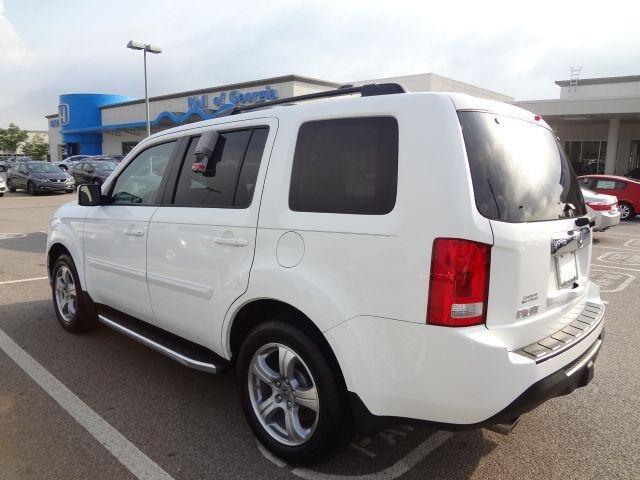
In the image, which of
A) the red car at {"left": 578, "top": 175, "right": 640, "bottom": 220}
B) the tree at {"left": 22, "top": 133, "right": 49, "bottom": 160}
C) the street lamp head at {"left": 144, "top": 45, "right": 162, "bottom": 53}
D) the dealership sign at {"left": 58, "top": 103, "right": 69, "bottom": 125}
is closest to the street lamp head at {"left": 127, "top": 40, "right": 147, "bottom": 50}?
the street lamp head at {"left": 144, "top": 45, "right": 162, "bottom": 53}

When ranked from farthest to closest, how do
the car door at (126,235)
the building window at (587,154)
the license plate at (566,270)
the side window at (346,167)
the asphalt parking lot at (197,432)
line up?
the building window at (587,154) → the car door at (126,235) → the asphalt parking lot at (197,432) → the license plate at (566,270) → the side window at (346,167)

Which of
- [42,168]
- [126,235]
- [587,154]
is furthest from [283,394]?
[587,154]

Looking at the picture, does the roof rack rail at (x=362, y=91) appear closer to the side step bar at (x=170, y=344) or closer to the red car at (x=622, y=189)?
the side step bar at (x=170, y=344)

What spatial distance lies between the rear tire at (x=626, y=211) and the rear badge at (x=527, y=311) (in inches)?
639

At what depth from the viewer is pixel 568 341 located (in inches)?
98.7

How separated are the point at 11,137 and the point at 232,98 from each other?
6213 cm

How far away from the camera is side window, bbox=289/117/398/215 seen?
232 centimetres

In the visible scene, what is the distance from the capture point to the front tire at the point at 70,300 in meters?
4.63

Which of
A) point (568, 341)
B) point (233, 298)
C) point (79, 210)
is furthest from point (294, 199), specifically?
point (79, 210)

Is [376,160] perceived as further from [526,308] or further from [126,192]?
[126,192]

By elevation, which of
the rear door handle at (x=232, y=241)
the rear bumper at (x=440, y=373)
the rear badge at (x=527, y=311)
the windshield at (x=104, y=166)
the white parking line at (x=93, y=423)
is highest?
the windshield at (x=104, y=166)

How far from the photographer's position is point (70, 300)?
4.86 meters

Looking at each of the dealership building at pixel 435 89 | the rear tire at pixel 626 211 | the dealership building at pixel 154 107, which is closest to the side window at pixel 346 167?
the rear tire at pixel 626 211

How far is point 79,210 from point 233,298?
2.46 m
